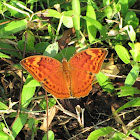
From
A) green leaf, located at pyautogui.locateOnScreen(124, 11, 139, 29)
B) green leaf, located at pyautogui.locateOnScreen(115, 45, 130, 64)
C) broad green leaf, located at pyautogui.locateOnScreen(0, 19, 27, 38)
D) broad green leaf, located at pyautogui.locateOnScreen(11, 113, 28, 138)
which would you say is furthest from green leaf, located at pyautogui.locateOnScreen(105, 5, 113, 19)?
broad green leaf, located at pyautogui.locateOnScreen(11, 113, 28, 138)

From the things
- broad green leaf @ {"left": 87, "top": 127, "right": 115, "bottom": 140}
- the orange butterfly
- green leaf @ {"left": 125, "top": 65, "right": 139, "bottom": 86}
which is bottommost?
broad green leaf @ {"left": 87, "top": 127, "right": 115, "bottom": 140}

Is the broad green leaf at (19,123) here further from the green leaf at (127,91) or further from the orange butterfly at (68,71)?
the green leaf at (127,91)

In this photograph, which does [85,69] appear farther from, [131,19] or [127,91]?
[131,19]

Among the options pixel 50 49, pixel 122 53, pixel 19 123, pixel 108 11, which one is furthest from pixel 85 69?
pixel 19 123

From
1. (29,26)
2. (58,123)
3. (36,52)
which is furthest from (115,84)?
(29,26)

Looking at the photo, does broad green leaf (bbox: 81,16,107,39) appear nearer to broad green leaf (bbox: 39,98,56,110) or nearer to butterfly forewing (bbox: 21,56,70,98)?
butterfly forewing (bbox: 21,56,70,98)

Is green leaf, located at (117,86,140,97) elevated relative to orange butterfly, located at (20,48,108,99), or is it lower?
lower

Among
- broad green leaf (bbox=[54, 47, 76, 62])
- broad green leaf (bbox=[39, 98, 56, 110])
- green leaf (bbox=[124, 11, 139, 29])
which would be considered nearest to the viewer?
broad green leaf (bbox=[39, 98, 56, 110])
